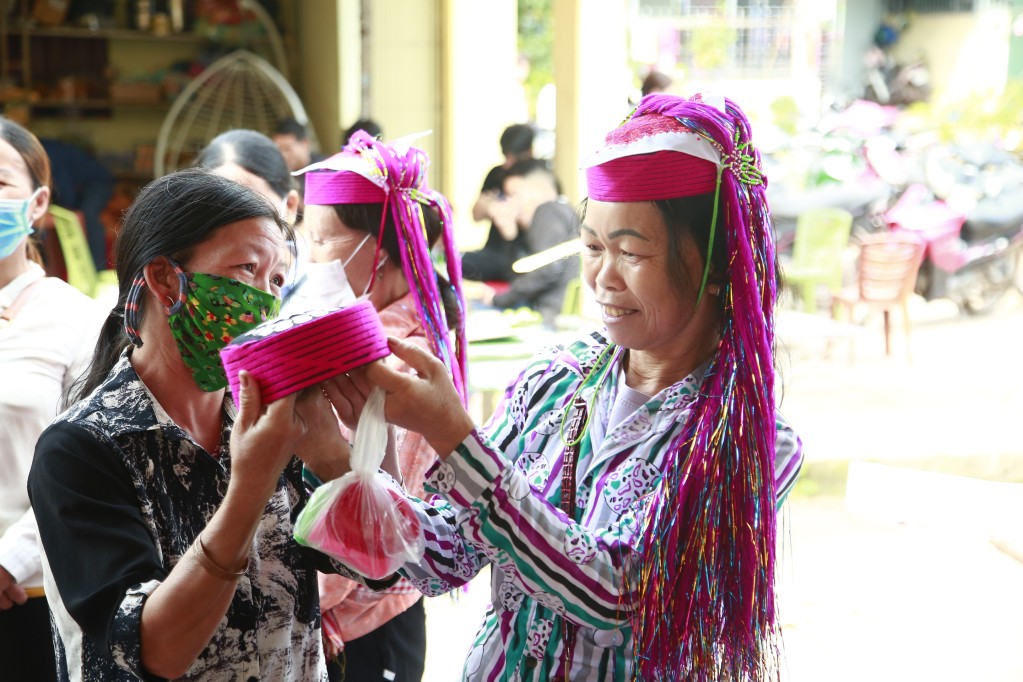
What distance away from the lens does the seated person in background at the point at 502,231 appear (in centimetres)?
586

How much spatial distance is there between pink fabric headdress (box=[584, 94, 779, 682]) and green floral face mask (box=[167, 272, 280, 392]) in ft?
1.64

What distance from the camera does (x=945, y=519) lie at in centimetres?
253

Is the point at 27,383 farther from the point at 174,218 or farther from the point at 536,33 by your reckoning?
the point at 536,33

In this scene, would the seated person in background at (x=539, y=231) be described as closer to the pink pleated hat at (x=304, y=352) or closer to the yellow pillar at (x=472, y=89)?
the yellow pillar at (x=472, y=89)

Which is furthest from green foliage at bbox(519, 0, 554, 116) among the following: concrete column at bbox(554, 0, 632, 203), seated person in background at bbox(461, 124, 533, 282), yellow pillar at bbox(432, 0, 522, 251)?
seated person in background at bbox(461, 124, 533, 282)

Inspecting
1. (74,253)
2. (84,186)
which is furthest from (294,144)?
(84,186)

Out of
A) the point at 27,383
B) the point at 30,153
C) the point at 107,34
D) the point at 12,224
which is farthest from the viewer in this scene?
the point at 107,34

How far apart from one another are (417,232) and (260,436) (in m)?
1.06

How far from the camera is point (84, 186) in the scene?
8.62 meters

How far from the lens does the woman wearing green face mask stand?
123 cm

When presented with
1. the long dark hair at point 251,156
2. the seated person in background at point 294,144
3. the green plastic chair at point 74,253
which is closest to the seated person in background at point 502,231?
the seated person in background at point 294,144

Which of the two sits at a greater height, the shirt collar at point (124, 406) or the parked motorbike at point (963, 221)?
the shirt collar at point (124, 406)

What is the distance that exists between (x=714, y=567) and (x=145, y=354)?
819mm

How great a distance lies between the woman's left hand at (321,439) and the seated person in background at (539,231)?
13.2 ft
